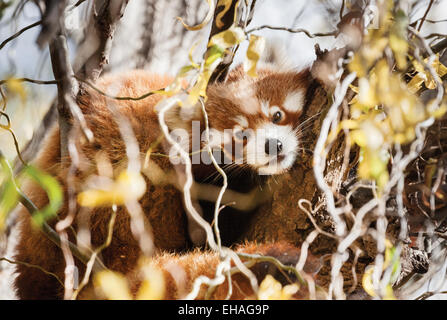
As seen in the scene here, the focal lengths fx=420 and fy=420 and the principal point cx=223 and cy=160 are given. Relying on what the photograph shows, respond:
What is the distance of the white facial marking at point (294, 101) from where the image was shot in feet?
4.88

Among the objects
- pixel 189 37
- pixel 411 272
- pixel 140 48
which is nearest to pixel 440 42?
pixel 411 272

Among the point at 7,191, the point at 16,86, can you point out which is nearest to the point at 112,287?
the point at 7,191

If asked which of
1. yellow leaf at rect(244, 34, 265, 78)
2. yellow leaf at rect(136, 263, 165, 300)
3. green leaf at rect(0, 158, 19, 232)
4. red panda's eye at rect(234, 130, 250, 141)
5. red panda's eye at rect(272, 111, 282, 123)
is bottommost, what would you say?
yellow leaf at rect(136, 263, 165, 300)

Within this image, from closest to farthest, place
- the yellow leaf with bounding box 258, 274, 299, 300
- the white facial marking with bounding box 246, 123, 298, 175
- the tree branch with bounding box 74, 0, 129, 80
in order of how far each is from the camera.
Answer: the yellow leaf with bounding box 258, 274, 299, 300 < the tree branch with bounding box 74, 0, 129, 80 < the white facial marking with bounding box 246, 123, 298, 175

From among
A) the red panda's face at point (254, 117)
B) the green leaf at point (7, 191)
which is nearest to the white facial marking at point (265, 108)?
the red panda's face at point (254, 117)

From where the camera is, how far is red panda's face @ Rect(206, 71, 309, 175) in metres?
1.50

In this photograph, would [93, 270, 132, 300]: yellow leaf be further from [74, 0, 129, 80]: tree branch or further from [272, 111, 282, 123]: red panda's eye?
[272, 111, 282, 123]: red panda's eye

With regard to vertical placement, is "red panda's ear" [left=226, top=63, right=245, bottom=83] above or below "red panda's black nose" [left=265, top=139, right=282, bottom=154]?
above

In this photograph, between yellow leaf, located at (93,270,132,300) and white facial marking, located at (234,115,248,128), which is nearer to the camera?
yellow leaf, located at (93,270,132,300)

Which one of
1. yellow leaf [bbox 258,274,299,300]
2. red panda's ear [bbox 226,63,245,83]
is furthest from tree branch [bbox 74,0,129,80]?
yellow leaf [bbox 258,274,299,300]

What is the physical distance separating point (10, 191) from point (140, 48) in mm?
1524

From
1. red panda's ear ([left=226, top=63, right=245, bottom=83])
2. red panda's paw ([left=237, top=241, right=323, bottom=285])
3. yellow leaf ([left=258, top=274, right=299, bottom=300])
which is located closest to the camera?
yellow leaf ([left=258, top=274, right=299, bottom=300])

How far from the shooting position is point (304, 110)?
142 cm
